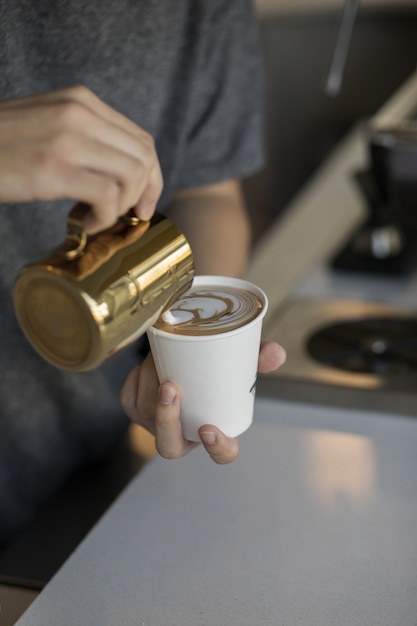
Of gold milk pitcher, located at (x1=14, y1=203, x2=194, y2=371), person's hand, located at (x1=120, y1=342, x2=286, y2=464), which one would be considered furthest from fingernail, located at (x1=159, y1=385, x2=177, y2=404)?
gold milk pitcher, located at (x1=14, y1=203, x2=194, y2=371)

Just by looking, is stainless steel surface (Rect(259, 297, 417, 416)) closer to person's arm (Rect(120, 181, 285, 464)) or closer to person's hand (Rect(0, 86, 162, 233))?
person's arm (Rect(120, 181, 285, 464))

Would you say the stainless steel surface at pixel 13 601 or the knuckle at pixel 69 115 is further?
the stainless steel surface at pixel 13 601

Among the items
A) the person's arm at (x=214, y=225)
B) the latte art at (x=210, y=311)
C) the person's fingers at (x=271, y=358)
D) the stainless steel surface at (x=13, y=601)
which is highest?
the latte art at (x=210, y=311)

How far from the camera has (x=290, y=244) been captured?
1859 mm

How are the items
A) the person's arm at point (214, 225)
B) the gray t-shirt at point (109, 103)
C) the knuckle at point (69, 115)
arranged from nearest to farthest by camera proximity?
the knuckle at point (69, 115)
the gray t-shirt at point (109, 103)
the person's arm at point (214, 225)

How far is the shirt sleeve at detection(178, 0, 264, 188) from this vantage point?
4.54 ft

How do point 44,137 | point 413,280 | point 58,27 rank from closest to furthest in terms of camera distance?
1. point 44,137
2. point 58,27
3. point 413,280

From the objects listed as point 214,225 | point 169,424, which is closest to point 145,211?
point 169,424

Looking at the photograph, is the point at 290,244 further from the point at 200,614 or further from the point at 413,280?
the point at 200,614

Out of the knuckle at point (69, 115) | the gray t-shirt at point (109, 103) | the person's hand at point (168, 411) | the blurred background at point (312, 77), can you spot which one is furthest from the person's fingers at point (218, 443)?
the blurred background at point (312, 77)

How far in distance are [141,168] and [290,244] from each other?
3.92 feet

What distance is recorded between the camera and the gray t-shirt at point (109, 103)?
114 cm

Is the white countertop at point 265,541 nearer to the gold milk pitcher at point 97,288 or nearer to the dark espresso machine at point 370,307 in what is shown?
the dark espresso machine at point 370,307

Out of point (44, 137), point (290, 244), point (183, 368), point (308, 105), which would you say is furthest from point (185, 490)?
point (308, 105)
